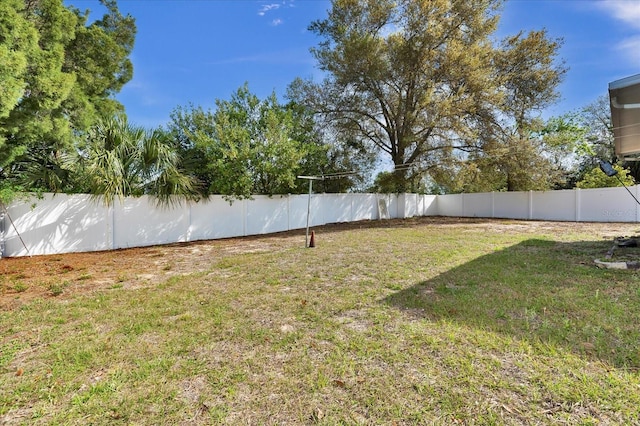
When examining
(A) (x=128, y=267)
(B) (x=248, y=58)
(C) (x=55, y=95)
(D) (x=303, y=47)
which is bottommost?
(A) (x=128, y=267)

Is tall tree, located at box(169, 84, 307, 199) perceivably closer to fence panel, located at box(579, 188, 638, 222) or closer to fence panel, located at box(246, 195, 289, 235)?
fence panel, located at box(246, 195, 289, 235)

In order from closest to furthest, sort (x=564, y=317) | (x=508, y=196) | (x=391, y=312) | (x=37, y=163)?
1. (x=564, y=317)
2. (x=391, y=312)
3. (x=37, y=163)
4. (x=508, y=196)

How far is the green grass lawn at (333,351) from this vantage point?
5.23ft

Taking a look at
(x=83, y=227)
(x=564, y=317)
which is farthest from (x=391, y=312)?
(x=83, y=227)

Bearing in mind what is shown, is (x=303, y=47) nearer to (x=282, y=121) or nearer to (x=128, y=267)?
(x=282, y=121)

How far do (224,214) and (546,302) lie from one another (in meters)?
8.42

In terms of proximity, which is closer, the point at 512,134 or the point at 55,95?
the point at 55,95

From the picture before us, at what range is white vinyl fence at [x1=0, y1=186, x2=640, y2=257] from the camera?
6.25 metres

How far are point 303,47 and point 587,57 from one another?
→ 35.7 feet

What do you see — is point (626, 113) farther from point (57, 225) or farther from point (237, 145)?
point (57, 225)

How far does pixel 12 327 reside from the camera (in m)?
2.69

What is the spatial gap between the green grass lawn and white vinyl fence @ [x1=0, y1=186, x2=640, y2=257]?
3222mm

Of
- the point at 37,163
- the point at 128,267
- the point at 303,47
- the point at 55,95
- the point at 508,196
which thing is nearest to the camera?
the point at 55,95

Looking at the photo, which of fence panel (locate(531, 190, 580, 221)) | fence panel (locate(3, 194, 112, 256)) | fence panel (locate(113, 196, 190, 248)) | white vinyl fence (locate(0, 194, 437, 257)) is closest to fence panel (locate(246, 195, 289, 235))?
white vinyl fence (locate(0, 194, 437, 257))
